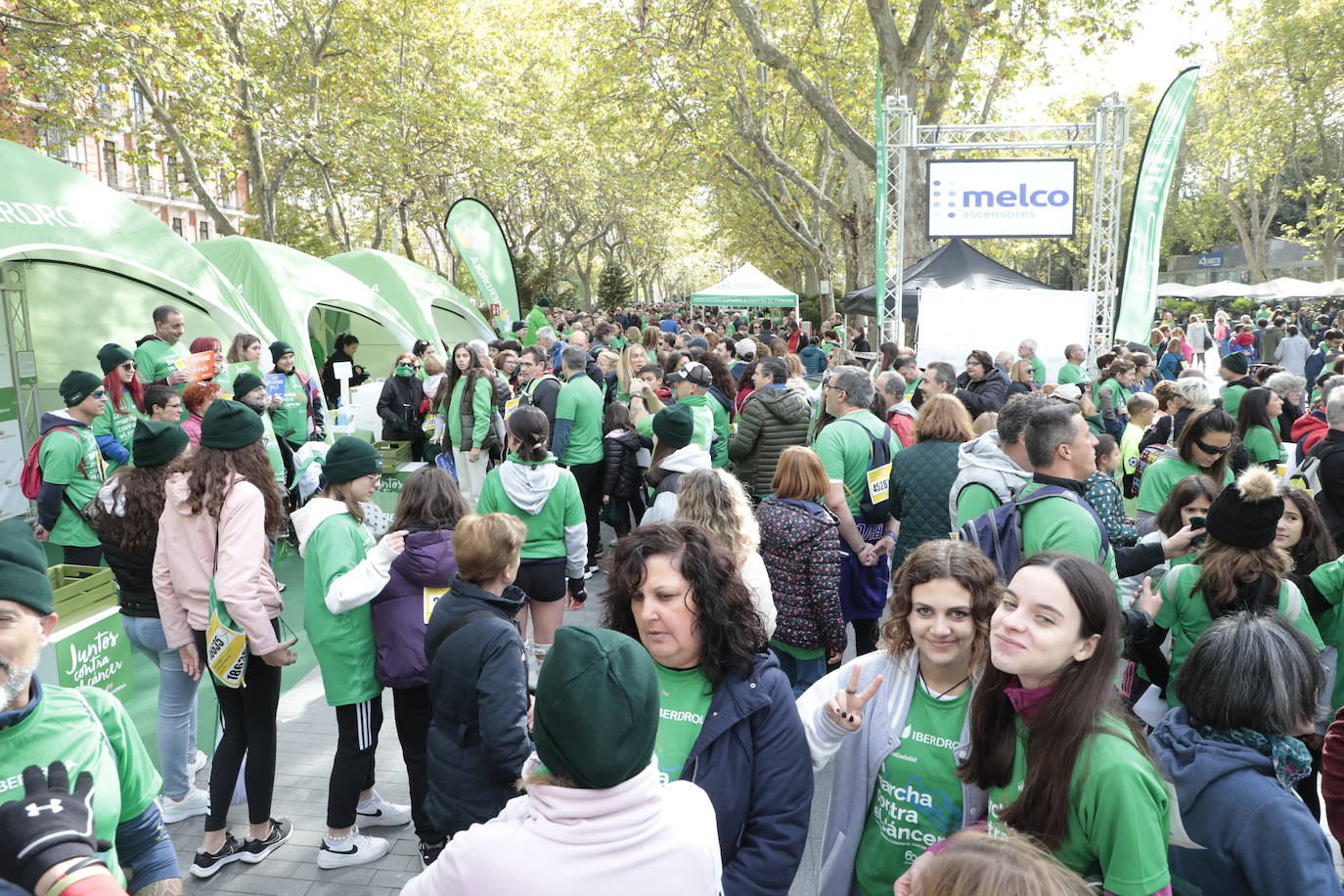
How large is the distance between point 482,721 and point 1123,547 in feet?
9.99

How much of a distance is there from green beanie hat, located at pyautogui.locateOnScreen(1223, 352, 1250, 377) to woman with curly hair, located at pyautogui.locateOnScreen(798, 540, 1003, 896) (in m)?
7.35

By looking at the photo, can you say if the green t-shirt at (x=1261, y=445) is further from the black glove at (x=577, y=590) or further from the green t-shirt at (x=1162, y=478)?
the black glove at (x=577, y=590)

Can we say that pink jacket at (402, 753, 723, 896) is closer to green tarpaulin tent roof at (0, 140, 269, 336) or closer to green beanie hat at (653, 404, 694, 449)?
green beanie hat at (653, 404, 694, 449)

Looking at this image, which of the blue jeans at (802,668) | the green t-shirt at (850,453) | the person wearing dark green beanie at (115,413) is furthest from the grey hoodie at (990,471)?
the person wearing dark green beanie at (115,413)

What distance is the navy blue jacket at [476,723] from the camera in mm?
3031

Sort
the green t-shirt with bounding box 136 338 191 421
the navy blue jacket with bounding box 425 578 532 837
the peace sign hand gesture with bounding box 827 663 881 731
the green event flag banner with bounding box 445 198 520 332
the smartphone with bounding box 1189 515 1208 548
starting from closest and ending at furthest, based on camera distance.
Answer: the peace sign hand gesture with bounding box 827 663 881 731
the navy blue jacket with bounding box 425 578 532 837
the smartphone with bounding box 1189 515 1208 548
the green t-shirt with bounding box 136 338 191 421
the green event flag banner with bounding box 445 198 520 332

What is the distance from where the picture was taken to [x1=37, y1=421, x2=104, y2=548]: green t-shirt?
584 centimetres

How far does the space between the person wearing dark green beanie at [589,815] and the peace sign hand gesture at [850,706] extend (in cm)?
69

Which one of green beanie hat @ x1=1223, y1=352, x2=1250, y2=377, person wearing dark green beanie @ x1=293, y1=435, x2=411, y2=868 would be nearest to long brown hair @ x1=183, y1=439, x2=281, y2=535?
person wearing dark green beanie @ x1=293, y1=435, x2=411, y2=868

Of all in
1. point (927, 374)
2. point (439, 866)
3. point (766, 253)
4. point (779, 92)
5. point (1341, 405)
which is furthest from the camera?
point (766, 253)

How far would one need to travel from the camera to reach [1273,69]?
30.2 metres

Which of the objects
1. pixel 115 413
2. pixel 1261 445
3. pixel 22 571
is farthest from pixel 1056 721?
pixel 115 413

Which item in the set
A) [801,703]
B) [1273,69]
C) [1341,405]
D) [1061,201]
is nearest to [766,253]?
[1273,69]

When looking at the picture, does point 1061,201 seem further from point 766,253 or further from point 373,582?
point 766,253
